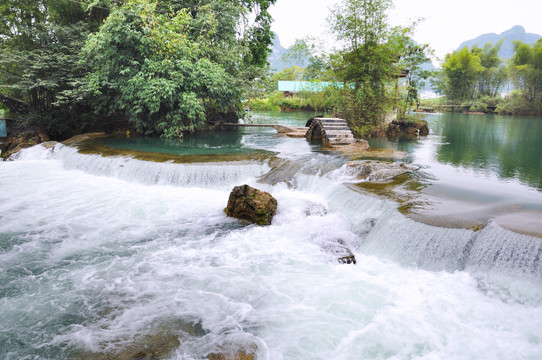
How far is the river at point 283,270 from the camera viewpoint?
12.1ft

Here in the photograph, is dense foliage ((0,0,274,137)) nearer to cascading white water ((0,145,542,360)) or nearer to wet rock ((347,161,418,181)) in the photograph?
cascading white water ((0,145,542,360))

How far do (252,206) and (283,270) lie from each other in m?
1.95

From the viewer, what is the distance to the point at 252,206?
688 cm

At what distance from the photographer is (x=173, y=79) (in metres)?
12.1

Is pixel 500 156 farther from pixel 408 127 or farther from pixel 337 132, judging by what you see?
pixel 408 127

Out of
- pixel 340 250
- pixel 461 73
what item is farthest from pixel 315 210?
pixel 461 73

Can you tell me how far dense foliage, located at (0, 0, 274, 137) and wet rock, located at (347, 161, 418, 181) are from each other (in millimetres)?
6675

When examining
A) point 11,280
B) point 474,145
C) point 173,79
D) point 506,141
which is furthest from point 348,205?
point 506,141

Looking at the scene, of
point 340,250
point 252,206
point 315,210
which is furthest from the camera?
point 315,210

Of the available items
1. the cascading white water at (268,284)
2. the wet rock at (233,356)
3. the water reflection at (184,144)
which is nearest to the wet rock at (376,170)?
the cascading white water at (268,284)

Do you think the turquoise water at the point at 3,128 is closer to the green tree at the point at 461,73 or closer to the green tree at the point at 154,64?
the green tree at the point at 154,64

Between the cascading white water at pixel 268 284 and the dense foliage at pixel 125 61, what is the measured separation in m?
6.02

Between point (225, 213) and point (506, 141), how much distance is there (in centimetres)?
1443

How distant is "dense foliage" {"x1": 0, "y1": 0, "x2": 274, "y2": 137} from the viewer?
1190cm
